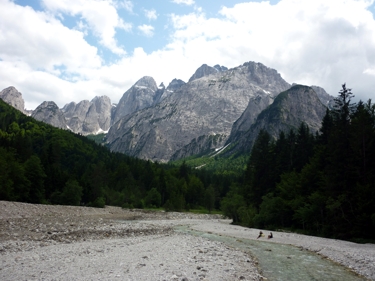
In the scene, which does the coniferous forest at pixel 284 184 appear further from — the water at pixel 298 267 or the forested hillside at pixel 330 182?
the water at pixel 298 267

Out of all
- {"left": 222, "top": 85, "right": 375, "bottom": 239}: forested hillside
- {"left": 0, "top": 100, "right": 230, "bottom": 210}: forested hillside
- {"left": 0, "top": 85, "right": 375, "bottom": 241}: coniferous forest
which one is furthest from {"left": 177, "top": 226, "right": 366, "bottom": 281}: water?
{"left": 0, "top": 100, "right": 230, "bottom": 210}: forested hillside

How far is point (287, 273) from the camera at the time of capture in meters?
17.8

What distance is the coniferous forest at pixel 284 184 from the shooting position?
32969 millimetres

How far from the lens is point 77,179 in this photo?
86125 millimetres

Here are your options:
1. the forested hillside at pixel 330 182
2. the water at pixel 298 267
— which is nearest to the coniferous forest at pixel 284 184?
the forested hillside at pixel 330 182

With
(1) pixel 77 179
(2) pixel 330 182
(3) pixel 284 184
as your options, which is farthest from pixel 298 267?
(1) pixel 77 179

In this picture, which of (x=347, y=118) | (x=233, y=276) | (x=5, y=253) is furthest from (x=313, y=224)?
(x=5, y=253)

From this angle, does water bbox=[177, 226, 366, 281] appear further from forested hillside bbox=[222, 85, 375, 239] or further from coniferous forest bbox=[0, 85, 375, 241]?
Result: coniferous forest bbox=[0, 85, 375, 241]

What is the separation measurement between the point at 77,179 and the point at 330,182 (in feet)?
237

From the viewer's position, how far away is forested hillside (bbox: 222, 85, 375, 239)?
105 feet

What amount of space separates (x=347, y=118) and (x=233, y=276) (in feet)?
107

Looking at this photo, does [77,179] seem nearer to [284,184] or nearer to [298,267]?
[284,184]

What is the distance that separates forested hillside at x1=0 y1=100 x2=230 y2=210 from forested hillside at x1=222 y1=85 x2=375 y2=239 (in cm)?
4762

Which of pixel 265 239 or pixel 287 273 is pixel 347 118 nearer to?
pixel 265 239
